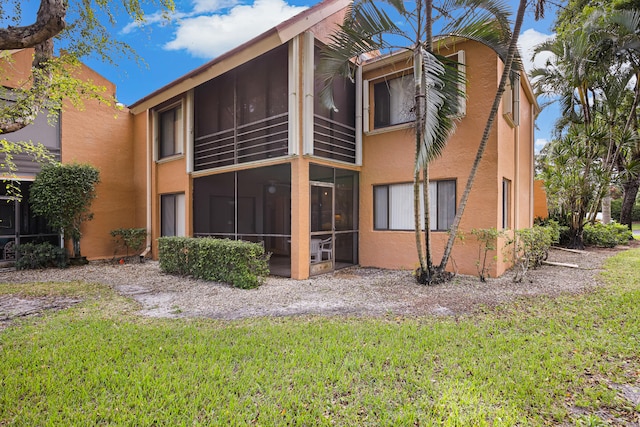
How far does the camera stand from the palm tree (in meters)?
6.44

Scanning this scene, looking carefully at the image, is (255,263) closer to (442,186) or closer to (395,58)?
(442,186)

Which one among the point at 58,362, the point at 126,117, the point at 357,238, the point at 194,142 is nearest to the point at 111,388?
the point at 58,362

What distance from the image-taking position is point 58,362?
372cm

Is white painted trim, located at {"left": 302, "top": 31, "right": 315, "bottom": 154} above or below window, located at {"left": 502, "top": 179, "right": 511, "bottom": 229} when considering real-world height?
above

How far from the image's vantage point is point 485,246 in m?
8.13

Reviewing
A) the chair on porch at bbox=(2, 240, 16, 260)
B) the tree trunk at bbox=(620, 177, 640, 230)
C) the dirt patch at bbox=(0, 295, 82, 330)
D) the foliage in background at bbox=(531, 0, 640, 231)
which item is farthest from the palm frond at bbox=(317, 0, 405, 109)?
the tree trunk at bbox=(620, 177, 640, 230)

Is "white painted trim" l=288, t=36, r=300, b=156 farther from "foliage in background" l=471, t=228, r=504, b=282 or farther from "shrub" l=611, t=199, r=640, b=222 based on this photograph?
"shrub" l=611, t=199, r=640, b=222

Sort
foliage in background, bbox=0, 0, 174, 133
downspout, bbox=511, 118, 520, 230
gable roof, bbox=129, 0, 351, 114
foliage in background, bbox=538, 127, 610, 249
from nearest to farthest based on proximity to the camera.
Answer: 1. foliage in background, bbox=0, 0, 174, 133
2. gable roof, bbox=129, 0, 351, 114
3. downspout, bbox=511, 118, 520, 230
4. foliage in background, bbox=538, 127, 610, 249

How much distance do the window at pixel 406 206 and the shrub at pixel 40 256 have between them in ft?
34.1

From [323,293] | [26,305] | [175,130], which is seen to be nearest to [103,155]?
A: [175,130]

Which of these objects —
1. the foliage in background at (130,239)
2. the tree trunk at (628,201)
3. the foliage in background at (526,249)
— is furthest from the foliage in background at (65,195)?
the tree trunk at (628,201)

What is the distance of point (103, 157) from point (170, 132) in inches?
112

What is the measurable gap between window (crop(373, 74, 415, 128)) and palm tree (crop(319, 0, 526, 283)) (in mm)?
2153

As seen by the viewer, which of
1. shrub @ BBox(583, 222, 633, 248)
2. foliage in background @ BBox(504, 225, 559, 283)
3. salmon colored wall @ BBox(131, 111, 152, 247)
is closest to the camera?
foliage in background @ BBox(504, 225, 559, 283)
